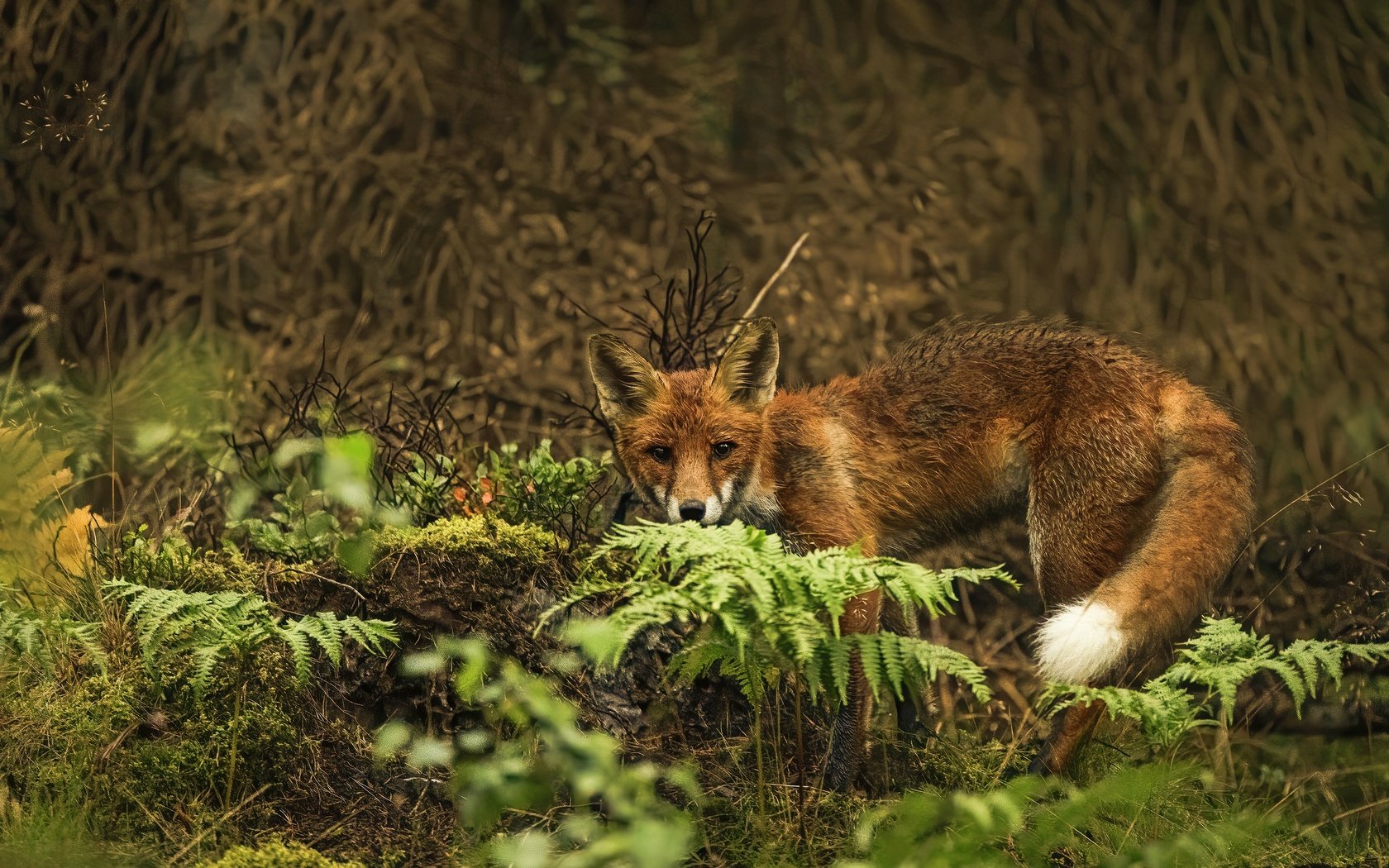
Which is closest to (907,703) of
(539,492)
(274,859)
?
(539,492)

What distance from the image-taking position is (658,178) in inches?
291

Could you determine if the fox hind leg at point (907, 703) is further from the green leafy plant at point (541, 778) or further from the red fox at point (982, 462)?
the green leafy plant at point (541, 778)

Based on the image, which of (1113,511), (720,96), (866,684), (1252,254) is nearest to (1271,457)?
(1252,254)

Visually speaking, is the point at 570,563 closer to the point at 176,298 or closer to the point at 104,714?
the point at 104,714

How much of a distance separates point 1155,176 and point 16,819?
231 inches

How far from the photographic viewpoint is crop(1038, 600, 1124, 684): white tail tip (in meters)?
3.62

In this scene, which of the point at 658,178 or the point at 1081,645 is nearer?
A: the point at 1081,645

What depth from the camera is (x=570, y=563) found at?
14.6ft

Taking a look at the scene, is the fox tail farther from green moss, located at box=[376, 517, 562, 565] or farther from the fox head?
green moss, located at box=[376, 517, 562, 565]

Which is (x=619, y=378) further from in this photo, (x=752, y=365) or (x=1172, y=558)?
(x=1172, y=558)

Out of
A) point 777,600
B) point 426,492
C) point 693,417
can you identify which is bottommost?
point 426,492

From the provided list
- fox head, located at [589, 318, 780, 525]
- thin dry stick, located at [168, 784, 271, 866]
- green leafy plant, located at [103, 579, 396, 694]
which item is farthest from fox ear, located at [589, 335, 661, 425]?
thin dry stick, located at [168, 784, 271, 866]

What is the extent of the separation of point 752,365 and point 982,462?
99cm

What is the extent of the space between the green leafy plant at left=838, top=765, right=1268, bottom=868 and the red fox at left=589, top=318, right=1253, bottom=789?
518 millimetres
